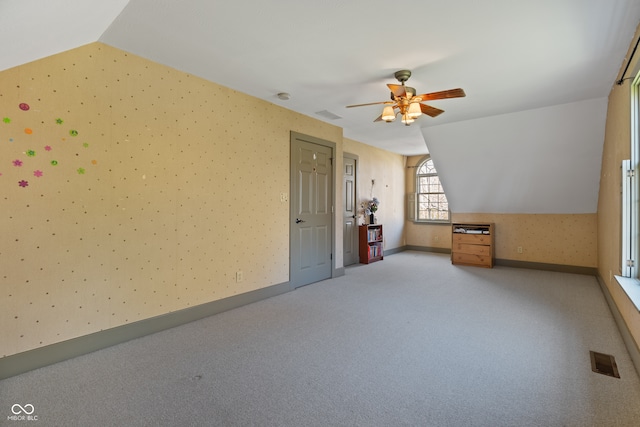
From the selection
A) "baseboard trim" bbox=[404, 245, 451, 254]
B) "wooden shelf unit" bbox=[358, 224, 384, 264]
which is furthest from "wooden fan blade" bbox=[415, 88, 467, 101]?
"baseboard trim" bbox=[404, 245, 451, 254]

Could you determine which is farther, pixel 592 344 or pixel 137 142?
pixel 137 142

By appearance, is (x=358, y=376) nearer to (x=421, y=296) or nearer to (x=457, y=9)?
(x=421, y=296)

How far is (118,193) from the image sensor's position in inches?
108

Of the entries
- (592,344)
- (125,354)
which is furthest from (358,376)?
(592,344)

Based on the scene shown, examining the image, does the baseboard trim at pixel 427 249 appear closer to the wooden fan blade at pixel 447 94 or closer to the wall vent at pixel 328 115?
the wall vent at pixel 328 115

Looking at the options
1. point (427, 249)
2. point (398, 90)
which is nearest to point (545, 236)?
point (427, 249)

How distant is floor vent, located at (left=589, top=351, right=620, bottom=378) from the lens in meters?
2.20

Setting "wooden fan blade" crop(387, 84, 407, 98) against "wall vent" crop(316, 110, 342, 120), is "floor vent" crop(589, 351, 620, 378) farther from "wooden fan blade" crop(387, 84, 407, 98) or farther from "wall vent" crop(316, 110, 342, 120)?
"wall vent" crop(316, 110, 342, 120)

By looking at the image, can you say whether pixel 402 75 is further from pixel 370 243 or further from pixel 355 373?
pixel 370 243

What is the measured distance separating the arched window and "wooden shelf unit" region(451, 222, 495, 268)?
1420mm

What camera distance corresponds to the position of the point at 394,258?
7082mm

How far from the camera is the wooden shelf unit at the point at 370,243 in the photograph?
21.1 ft

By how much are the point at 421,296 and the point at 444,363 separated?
1821 mm

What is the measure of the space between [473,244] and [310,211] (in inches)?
143
